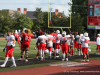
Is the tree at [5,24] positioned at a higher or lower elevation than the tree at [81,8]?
lower

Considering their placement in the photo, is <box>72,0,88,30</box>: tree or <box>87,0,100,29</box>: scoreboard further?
<box>72,0,88,30</box>: tree

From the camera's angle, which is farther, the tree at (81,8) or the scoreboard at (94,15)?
the tree at (81,8)

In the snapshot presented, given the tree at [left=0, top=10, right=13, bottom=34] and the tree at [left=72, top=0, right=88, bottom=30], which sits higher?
the tree at [left=72, top=0, right=88, bottom=30]

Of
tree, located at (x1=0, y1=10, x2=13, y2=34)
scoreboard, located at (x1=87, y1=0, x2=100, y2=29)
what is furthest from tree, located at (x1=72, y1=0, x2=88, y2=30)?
scoreboard, located at (x1=87, y1=0, x2=100, y2=29)

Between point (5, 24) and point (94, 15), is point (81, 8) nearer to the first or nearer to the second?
point (5, 24)

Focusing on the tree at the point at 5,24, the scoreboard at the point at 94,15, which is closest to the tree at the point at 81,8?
the tree at the point at 5,24

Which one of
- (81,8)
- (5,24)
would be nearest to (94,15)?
(81,8)

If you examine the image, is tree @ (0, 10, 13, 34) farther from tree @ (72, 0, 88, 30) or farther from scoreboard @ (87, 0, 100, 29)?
scoreboard @ (87, 0, 100, 29)

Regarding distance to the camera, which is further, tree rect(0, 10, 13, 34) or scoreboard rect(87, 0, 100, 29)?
tree rect(0, 10, 13, 34)

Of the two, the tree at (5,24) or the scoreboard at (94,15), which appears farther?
the tree at (5,24)

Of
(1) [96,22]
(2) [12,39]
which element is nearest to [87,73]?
(2) [12,39]

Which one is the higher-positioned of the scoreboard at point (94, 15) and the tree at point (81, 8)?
the tree at point (81, 8)

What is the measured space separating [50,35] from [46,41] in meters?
0.62

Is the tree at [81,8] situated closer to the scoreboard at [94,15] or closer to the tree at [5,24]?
the tree at [5,24]
